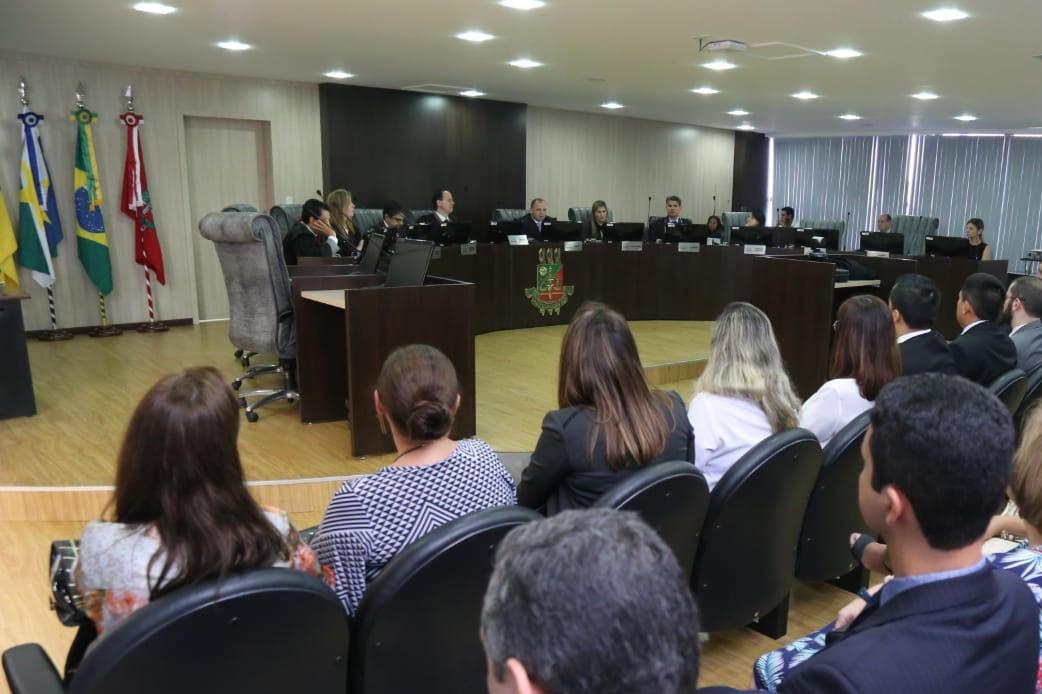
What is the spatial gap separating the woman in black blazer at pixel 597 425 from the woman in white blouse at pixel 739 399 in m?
0.30

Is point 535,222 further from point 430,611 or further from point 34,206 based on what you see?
point 430,611

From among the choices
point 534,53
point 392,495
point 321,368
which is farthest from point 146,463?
point 534,53

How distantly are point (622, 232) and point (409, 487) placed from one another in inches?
295

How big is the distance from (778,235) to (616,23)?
4511 millimetres

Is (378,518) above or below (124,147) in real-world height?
below

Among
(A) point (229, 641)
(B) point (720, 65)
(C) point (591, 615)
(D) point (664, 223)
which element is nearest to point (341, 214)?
(B) point (720, 65)

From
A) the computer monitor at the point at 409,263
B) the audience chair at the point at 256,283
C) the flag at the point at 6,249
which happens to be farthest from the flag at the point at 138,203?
the computer monitor at the point at 409,263

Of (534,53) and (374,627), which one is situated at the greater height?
(534,53)

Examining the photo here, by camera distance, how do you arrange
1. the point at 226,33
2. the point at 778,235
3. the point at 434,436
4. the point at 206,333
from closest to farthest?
the point at 434,436
the point at 226,33
the point at 206,333
the point at 778,235

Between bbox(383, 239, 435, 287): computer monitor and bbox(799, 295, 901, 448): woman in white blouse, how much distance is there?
2.25 meters

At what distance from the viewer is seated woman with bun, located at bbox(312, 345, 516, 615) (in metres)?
1.63

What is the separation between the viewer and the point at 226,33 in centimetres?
598

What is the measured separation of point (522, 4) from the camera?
4.96m

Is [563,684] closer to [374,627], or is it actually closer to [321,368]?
[374,627]
